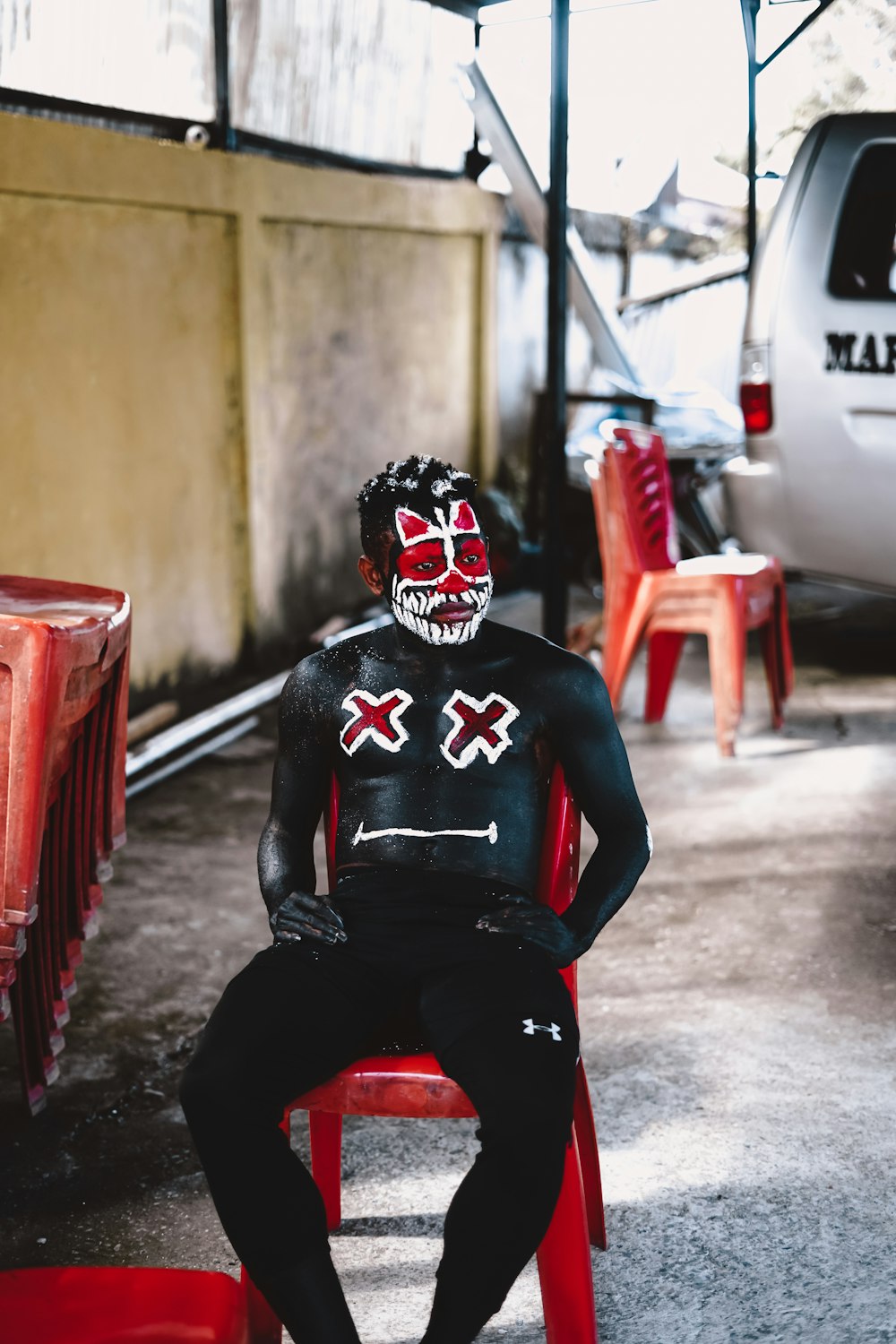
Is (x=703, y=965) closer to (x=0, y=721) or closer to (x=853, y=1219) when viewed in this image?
(x=853, y=1219)

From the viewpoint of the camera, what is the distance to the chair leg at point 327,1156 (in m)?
2.52

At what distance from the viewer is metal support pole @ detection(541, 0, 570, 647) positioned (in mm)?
5496

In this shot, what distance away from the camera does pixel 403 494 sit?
2.48 metres

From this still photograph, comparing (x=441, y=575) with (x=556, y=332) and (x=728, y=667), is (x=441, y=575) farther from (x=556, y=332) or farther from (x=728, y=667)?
(x=556, y=332)

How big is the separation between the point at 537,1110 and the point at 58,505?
3.58 m

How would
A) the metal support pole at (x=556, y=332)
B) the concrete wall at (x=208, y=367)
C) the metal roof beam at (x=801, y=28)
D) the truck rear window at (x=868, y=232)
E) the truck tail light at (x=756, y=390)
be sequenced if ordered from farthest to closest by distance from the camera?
the metal roof beam at (x=801, y=28) < the truck tail light at (x=756, y=390) < the truck rear window at (x=868, y=232) < the metal support pole at (x=556, y=332) < the concrete wall at (x=208, y=367)

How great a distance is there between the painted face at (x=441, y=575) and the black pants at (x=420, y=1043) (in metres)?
0.42

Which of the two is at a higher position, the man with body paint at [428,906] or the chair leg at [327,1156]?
the man with body paint at [428,906]

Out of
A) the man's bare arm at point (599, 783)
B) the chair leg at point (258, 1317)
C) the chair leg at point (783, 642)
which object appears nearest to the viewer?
the chair leg at point (258, 1317)

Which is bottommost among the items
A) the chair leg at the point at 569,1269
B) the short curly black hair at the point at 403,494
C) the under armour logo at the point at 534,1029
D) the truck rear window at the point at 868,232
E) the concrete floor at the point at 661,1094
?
the concrete floor at the point at 661,1094

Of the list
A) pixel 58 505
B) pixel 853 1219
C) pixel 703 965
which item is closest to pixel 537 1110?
pixel 853 1219

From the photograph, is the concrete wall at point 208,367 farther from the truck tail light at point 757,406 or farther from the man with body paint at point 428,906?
the man with body paint at point 428,906

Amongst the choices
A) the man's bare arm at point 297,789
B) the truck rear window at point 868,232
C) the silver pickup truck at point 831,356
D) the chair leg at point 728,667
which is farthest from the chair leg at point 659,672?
the man's bare arm at point 297,789

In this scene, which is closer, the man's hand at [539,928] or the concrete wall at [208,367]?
the man's hand at [539,928]
